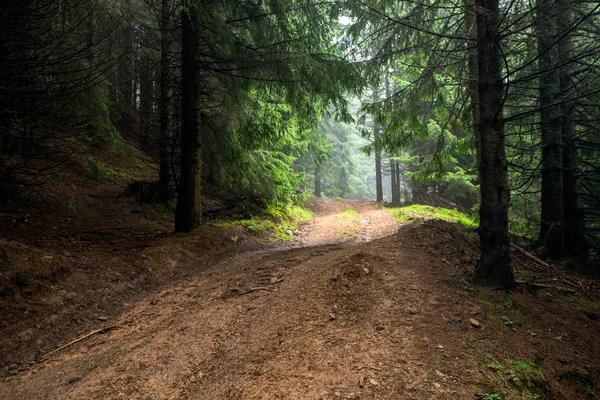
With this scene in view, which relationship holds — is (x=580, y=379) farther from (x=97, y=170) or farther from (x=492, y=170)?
(x=97, y=170)

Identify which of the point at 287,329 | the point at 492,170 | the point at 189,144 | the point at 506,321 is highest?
the point at 189,144

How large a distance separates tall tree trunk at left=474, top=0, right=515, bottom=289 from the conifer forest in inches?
1.0

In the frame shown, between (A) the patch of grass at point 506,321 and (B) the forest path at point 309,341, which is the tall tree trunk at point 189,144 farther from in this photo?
(A) the patch of grass at point 506,321

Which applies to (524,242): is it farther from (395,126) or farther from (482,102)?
(482,102)

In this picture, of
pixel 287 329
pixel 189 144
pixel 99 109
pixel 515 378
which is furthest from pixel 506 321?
pixel 99 109

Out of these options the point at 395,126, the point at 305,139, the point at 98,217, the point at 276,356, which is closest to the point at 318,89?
the point at 395,126

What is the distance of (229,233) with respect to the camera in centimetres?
896

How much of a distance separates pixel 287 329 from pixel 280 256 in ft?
11.3

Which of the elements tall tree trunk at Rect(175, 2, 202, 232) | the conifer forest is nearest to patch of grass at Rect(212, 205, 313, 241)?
the conifer forest

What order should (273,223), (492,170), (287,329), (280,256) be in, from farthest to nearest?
1. (273,223)
2. (280,256)
3. (492,170)
4. (287,329)

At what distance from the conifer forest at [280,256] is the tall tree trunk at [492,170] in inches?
1.0

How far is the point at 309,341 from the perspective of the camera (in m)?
3.36

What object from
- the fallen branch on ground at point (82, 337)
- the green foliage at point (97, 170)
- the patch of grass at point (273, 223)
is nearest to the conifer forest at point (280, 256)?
the fallen branch on ground at point (82, 337)

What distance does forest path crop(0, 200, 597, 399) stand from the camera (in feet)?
8.77
